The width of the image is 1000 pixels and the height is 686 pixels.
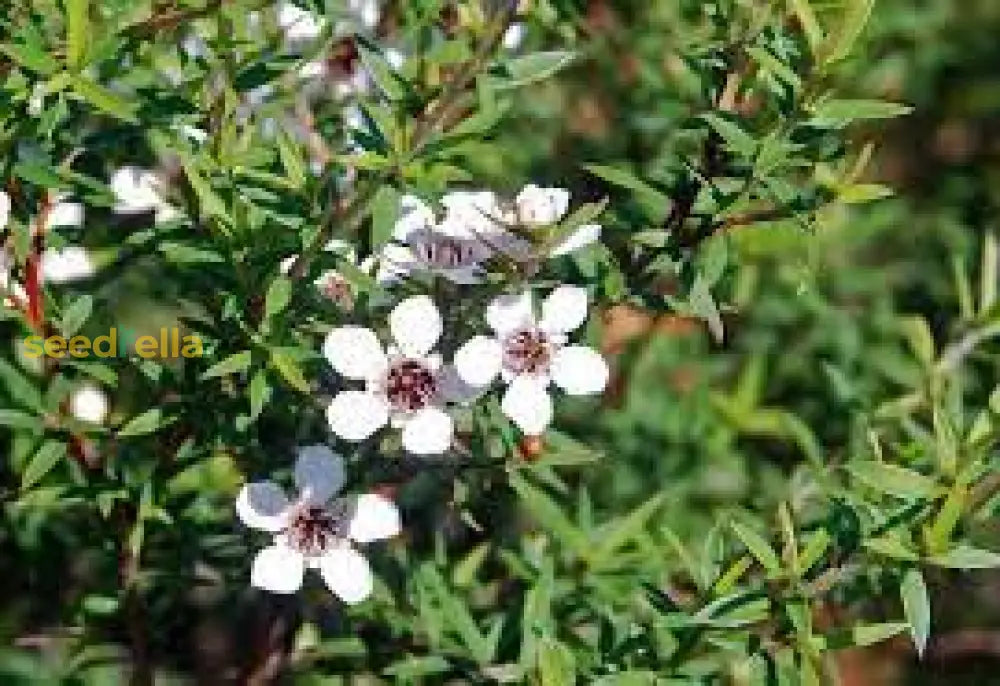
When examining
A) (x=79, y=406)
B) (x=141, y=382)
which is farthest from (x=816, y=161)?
(x=79, y=406)

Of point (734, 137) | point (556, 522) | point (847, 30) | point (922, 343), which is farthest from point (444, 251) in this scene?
point (922, 343)

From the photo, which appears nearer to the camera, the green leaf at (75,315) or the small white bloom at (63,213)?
the green leaf at (75,315)

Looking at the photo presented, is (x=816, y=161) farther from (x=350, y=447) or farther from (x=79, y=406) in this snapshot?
(x=79, y=406)

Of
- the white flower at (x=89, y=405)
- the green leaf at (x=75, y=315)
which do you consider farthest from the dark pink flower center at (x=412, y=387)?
the white flower at (x=89, y=405)

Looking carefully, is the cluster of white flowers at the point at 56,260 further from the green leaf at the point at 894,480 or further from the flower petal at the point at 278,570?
the green leaf at the point at 894,480

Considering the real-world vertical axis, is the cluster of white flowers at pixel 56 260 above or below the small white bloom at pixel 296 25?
below

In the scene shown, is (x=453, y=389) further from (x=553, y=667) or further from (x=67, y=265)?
(x=67, y=265)

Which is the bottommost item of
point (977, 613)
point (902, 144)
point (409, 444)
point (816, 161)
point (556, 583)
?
point (977, 613)

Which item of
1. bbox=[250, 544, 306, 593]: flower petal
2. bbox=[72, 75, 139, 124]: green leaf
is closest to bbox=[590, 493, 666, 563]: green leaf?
bbox=[250, 544, 306, 593]: flower petal
